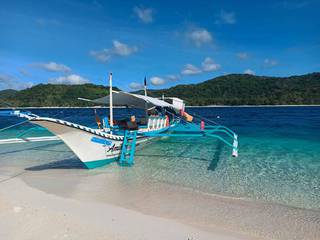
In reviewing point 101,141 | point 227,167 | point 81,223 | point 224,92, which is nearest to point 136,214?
point 81,223

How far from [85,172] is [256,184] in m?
4.97

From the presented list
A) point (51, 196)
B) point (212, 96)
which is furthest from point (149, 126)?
point (212, 96)

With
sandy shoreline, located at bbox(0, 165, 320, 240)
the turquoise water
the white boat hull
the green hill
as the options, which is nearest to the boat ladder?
the white boat hull

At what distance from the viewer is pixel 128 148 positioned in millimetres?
9703

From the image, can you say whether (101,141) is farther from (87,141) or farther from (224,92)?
(224,92)

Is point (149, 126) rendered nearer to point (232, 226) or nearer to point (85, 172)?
point (85, 172)

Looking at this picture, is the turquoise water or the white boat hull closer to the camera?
the turquoise water

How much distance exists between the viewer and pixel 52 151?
38.6 ft

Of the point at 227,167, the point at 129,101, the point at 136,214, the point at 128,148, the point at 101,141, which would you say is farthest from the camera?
the point at 129,101

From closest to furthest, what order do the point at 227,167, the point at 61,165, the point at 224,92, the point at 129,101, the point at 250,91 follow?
the point at 227,167
the point at 61,165
the point at 129,101
the point at 250,91
the point at 224,92

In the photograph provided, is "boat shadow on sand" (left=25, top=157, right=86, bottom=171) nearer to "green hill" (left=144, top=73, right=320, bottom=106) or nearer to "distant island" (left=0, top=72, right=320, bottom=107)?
"distant island" (left=0, top=72, right=320, bottom=107)

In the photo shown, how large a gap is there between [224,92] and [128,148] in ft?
375

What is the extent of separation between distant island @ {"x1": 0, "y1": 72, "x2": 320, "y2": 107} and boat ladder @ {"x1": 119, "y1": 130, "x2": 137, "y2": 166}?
79948 mm

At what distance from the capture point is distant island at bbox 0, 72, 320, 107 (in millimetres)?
95875
